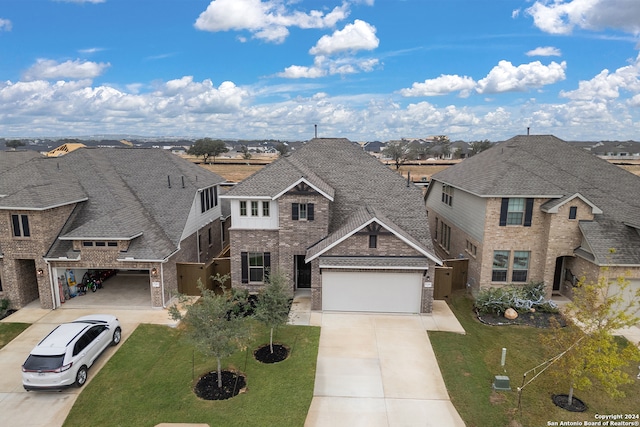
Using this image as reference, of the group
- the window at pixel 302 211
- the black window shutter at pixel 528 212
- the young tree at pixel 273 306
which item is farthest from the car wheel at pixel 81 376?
the black window shutter at pixel 528 212

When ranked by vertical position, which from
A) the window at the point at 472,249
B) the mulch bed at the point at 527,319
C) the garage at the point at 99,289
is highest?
the window at the point at 472,249

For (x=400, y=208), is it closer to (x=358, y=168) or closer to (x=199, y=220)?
(x=358, y=168)

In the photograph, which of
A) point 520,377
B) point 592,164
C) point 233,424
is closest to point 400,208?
point 520,377

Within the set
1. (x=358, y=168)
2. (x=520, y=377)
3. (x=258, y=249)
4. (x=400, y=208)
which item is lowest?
(x=520, y=377)

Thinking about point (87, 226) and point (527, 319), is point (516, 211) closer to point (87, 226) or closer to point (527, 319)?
point (527, 319)

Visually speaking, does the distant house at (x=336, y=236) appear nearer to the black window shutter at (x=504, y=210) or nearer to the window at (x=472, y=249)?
the window at (x=472, y=249)

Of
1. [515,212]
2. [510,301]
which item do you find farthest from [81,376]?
[515,212]
